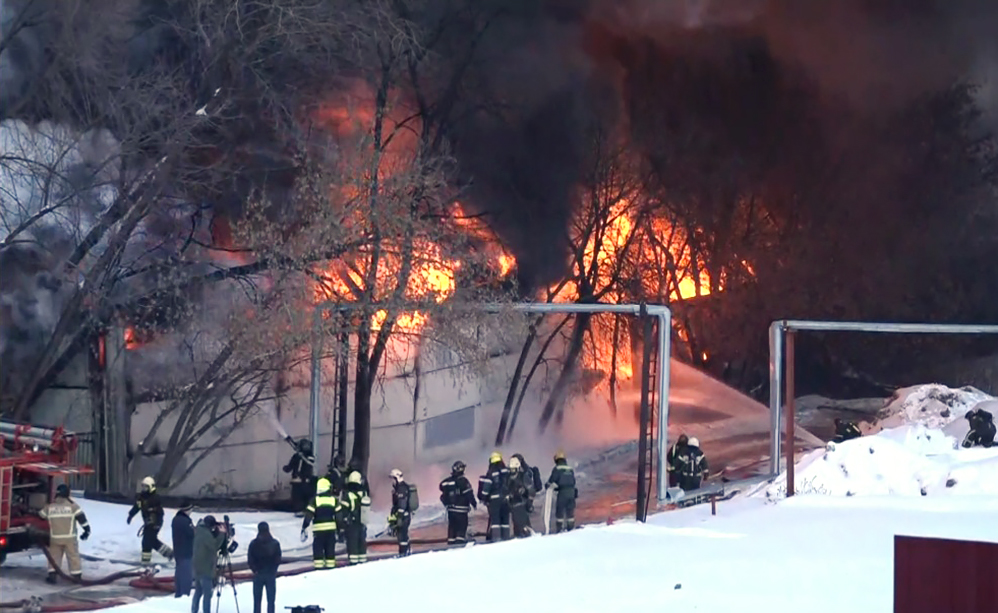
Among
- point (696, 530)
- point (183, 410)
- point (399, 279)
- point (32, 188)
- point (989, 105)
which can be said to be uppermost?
point (989, 105)

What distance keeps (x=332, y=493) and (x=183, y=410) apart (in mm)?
5111

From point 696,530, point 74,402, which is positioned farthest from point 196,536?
point 74,402

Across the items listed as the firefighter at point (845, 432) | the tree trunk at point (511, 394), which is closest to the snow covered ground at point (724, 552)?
the firefighter at point (845, 432)

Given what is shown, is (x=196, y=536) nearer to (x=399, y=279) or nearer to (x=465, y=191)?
(x=399, y=279)

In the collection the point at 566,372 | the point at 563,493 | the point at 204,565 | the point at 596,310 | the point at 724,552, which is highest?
the point at 596,310

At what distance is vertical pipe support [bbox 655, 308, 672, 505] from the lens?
47.6ft

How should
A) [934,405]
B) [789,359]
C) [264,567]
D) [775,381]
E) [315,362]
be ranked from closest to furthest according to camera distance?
[264,567], [789,359], [315,362], [775,381], [934,405]

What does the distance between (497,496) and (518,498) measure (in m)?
0.48

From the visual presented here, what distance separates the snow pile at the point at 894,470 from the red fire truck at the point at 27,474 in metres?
8.73

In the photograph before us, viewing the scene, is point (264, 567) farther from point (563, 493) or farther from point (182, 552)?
point (563, 493)

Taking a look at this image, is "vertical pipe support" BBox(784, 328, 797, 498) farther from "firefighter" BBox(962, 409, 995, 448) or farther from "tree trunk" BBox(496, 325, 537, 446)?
"tree trunk" BBox(496, 325, 537, 446)

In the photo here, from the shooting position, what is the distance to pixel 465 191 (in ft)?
77.1

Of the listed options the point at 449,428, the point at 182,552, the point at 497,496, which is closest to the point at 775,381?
the point at 497,496

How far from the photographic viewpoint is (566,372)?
2606cm
